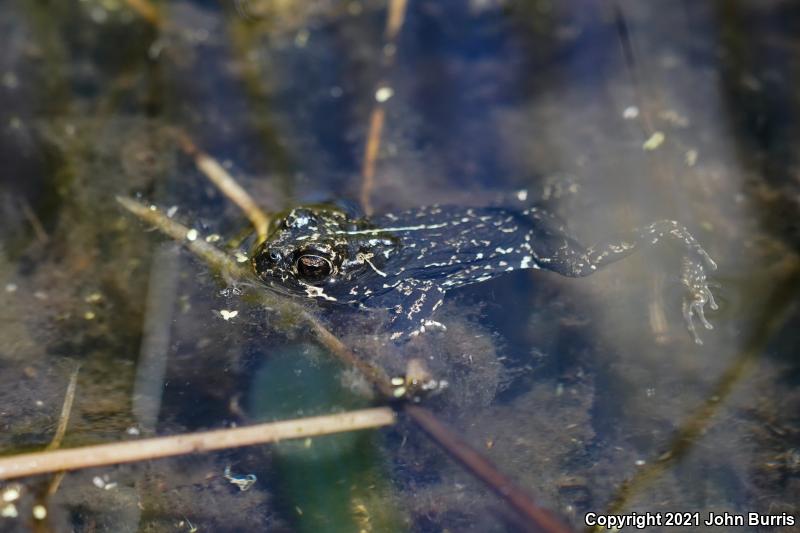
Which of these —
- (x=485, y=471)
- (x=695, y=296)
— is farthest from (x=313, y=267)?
(x=695, y=296)

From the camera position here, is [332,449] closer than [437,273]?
Yes

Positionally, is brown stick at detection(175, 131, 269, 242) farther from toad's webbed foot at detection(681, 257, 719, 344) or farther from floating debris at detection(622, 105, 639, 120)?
floating debris at detection(622, 105, 639, 120)

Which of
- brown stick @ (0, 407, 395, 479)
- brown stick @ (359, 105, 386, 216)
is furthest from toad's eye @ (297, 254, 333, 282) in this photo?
brown stick @ (0, 407, 395, 479)

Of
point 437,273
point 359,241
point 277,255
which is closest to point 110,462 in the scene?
point 277,255

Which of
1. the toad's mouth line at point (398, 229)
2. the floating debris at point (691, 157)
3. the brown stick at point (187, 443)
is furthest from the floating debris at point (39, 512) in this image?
the floating debris at point (691, 157)

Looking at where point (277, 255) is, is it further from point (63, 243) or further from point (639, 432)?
point (639, 432)

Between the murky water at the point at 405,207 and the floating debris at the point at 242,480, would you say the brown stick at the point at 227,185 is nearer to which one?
the murky water at the point at 405,207
